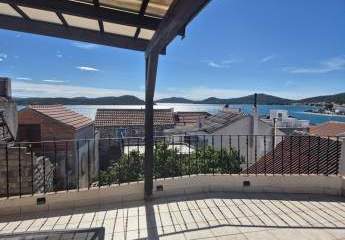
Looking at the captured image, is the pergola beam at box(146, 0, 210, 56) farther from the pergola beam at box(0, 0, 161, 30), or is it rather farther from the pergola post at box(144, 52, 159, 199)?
the pergola post at box(144, 52, 159, 199)

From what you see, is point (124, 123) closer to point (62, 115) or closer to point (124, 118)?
point (124, 118)

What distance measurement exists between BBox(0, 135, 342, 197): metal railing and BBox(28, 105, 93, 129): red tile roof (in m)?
1.64

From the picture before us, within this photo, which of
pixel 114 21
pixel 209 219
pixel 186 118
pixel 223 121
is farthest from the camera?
pixel 186 118

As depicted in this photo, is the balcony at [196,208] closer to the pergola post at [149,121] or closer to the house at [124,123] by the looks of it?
the pergola post at [149,121]

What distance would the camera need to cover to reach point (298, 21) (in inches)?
837

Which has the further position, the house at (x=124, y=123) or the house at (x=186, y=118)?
the house at (x=186, y=118)

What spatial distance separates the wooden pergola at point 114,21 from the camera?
2.92m

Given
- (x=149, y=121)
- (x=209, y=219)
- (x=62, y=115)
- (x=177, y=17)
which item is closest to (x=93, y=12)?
(x=177, y=17)

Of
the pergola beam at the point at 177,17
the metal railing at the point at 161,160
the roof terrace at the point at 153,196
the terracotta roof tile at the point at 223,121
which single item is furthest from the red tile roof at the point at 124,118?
the pergola beam at the point at 177,17

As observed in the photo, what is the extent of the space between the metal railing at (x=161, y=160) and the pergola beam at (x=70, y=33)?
1.58 m

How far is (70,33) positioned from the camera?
402 cm

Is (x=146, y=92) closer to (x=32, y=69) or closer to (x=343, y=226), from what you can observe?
(x=343, y=226)

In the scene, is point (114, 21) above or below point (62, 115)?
above

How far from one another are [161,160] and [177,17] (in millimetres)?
11884
